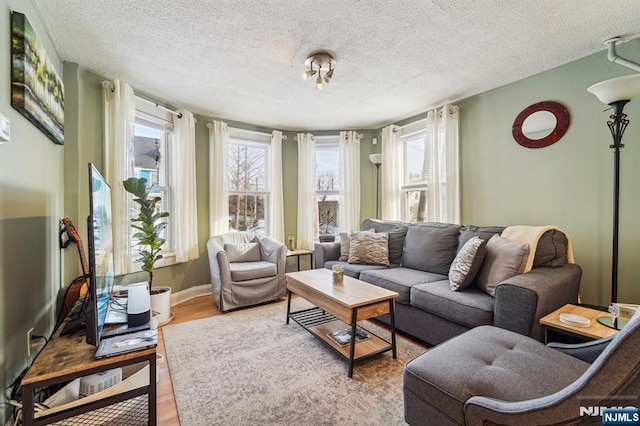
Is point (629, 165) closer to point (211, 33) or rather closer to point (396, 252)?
point (396, 252)

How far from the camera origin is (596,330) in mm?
1579

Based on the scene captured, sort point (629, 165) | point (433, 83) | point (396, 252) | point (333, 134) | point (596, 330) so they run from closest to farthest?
1. point (596, 330)
2. point (629, 165)
3. point (433, 83)
4. point (396, 252)
5. point (333, 134)

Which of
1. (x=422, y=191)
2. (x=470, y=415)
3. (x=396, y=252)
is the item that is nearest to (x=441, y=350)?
(x=470, y=415)

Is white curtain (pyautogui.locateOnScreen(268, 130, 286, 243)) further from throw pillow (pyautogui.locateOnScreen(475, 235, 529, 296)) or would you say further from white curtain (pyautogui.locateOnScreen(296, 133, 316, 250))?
throw pillow (pyautogui.locateOnScreen(475, 235, 529, 296))

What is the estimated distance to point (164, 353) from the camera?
7.52 feet

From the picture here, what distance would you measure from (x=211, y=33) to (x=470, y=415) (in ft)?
8.76

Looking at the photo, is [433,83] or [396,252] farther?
[396,252]

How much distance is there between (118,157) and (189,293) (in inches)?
73.6

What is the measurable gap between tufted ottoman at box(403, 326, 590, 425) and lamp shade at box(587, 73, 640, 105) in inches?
66.5

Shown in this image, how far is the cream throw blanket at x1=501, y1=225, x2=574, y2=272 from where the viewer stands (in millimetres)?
2117

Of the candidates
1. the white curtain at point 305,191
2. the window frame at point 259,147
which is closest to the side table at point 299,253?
the white curtain at point 305,191

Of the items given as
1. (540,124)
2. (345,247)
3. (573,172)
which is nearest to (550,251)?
(573,172)

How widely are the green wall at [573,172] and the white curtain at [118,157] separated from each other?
3792mm

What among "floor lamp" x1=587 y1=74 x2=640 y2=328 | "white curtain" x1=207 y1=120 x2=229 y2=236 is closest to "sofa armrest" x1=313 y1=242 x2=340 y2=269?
"white curtain" x1=207 y1=120 x2=229 y2=236
